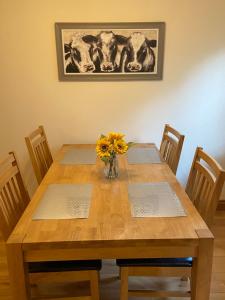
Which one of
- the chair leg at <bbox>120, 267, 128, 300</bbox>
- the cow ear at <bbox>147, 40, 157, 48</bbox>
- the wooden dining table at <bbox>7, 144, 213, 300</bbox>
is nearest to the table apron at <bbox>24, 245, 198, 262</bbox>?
the wooden dining table at <bbox>7, 144, 213, 300</bbox>

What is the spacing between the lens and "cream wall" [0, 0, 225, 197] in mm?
2377

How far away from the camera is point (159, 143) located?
107 inches

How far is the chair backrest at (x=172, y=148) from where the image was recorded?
6.72ft

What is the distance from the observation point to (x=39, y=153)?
2.23 meters

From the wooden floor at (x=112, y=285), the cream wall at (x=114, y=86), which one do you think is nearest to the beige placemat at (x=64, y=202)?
the wooden floor at (x=112, y=285)

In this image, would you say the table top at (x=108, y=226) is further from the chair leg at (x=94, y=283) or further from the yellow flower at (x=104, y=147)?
the chair leg at (x=94, y=283)

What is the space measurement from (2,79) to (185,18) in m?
1.77

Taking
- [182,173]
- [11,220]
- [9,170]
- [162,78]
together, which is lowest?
[182,173]

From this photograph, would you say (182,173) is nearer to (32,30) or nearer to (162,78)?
(162,78)

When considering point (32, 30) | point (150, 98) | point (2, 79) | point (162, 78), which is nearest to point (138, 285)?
point (150, 98)

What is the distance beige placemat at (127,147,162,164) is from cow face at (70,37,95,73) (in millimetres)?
861

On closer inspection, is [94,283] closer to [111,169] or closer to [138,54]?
[111,169]

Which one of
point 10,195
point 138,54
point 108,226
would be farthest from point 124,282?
point 138,54

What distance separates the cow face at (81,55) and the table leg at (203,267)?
1.80 m
